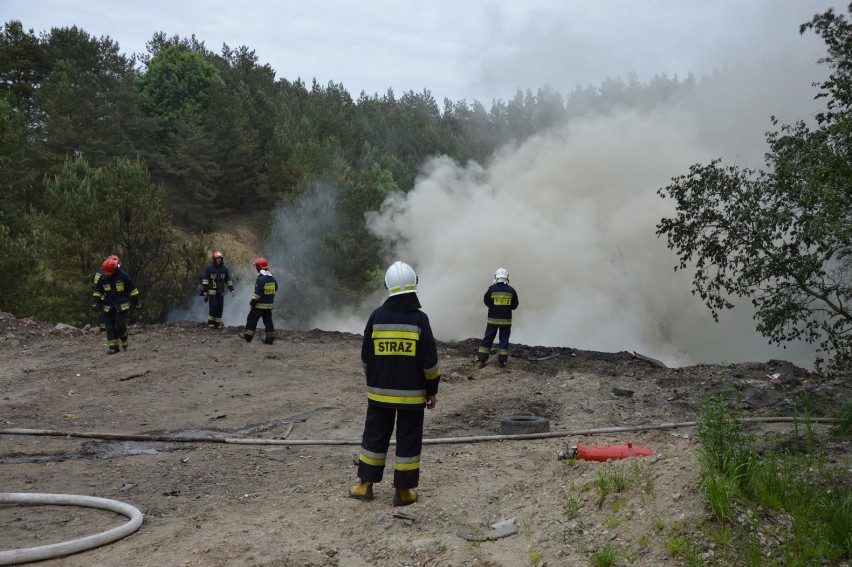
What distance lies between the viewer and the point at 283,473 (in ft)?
22.7

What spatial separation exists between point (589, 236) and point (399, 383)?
1927 cm

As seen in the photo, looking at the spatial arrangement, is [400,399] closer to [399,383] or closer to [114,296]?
[399,383]

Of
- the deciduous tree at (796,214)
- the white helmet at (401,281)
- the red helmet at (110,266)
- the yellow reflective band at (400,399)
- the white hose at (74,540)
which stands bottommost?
the white hose at (74,540)

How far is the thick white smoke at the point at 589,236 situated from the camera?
22.3 metres

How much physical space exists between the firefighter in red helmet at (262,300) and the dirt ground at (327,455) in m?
0.50

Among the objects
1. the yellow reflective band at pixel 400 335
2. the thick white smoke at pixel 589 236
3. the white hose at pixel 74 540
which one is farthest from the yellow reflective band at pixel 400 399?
the thick white smoke at pixel 589 236

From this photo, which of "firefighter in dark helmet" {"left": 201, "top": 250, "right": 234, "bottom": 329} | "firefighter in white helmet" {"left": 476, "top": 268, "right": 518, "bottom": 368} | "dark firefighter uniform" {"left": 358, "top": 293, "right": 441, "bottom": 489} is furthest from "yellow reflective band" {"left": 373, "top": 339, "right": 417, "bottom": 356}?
"firefighter in dark helmet" {"left": 201, "top": 250, "right": 234, "bottom": 329}

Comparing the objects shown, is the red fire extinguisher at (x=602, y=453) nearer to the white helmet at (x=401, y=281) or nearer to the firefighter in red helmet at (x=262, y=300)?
the white helmet at (x=401, y=281)

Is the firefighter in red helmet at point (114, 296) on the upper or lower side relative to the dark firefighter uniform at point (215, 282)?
lower

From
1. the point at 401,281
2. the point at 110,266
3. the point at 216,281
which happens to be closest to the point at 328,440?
the point at 401,281

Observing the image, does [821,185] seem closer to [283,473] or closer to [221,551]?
[283,473]

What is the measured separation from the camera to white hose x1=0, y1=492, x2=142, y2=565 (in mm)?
4583

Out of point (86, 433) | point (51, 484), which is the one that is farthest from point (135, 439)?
point (51, 484)

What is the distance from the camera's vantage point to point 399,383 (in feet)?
18.6
